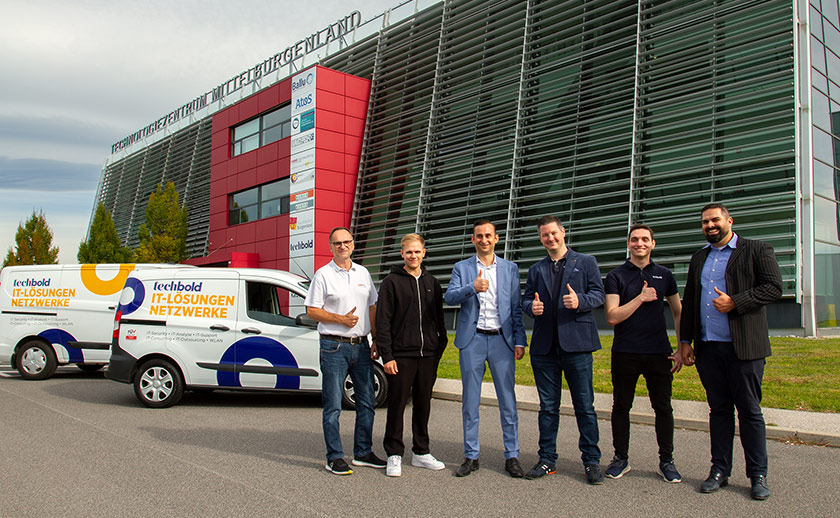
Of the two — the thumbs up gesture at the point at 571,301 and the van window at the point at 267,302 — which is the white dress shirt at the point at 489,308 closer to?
the thumbs up gesture at the point at 571,301

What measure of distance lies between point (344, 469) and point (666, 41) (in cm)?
1532

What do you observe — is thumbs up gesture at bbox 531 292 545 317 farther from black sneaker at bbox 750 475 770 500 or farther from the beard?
black sneaker at bbox 750 475 770 500

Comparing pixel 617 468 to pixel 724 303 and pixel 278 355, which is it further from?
pixel 278 355

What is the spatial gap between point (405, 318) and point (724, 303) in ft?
7.64

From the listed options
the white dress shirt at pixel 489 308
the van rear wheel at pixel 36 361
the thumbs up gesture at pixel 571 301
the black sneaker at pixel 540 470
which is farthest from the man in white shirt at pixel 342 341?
the van rear wheel at pixel 36 361

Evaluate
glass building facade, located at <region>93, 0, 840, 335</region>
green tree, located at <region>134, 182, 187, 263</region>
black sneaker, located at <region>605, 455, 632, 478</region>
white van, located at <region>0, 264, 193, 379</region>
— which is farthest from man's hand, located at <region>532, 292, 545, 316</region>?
green tree, located at <region>134, 182, 187, 263</region>

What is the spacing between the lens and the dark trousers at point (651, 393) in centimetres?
477

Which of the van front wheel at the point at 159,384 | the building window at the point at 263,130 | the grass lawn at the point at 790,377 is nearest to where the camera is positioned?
the grass lawn at the point at 790,377

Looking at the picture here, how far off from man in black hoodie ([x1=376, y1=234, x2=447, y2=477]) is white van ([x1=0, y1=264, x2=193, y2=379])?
7.56 meters

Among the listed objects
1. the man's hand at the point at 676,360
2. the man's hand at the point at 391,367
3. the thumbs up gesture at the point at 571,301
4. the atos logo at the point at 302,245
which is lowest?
the man's hand at the point at 391,367

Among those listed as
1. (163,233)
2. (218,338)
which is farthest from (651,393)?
(163,233)

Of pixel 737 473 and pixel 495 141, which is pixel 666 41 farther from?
pixel 737 473

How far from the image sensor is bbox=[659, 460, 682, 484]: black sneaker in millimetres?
4668

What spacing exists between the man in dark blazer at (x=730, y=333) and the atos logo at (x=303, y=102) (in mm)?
21206
